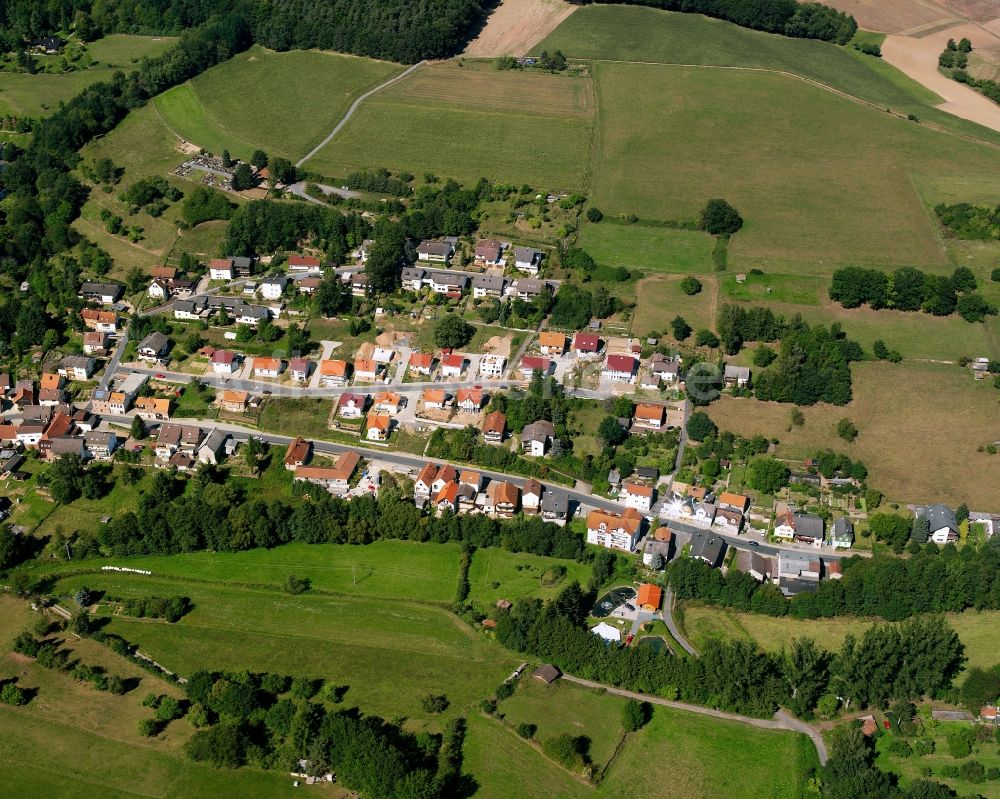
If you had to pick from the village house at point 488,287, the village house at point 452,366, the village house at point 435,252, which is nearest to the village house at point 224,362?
the village house at point 452,366

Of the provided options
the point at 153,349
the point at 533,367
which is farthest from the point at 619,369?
the point at 153,349

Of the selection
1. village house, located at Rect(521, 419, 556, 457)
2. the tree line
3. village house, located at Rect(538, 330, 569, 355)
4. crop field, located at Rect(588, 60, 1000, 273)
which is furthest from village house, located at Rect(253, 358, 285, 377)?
the tree line

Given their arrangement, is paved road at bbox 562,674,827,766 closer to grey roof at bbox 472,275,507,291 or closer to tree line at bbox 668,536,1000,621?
tree line at bbox 668,536,1000,621

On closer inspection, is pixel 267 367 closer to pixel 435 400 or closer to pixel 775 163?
pixel 435 400

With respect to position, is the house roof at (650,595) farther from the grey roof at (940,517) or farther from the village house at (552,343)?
the village house at (552,343)

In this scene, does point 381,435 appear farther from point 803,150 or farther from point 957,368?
point 803,150
